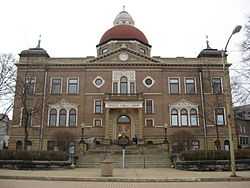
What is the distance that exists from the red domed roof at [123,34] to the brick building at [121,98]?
3.39 metres

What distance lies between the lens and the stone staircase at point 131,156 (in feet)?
86.7

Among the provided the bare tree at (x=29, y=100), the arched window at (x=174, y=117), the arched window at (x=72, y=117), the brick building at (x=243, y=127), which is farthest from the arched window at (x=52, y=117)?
the brick building at (x=243, y=127)

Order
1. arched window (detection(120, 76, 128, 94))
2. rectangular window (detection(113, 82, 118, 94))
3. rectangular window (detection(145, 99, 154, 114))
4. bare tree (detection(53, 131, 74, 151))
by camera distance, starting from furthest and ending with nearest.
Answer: arched window (detection(120, 76, 128, 94)) → rectangular window (detection(113, 82, 118, 94)) → rectangular window (detection(145, 99, 154, 114)) → bare tree (detection(53, 131, 74, 151))

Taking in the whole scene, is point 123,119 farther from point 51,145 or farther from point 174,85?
point 51,145

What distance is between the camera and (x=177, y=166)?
2408 cm

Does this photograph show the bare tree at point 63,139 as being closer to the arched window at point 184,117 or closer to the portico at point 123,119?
the portico at point 123,119

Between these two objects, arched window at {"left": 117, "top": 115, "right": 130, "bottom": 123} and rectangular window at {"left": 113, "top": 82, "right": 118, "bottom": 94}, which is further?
rectangular window at {"left": 113, "top": 82, "right": 118, "bottom": 94}

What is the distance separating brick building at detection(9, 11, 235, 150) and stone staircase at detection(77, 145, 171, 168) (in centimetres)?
387

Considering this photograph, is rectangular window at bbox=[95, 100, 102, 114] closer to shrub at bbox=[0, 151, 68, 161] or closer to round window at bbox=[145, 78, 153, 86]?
round window at bbox=[145, 78, 153, 86]

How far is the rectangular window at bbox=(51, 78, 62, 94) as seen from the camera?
→ 41.0 m

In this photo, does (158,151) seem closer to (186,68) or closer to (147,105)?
(147,105)

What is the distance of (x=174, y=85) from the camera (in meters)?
41.5

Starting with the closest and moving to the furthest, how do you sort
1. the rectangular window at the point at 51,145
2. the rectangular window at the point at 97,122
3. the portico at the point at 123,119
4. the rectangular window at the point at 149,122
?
the portico at the point at 123,119
the rectangular window at the point at 51,145
the rectangular window at the point at 97,122
the rectangular window at the point at 149,122

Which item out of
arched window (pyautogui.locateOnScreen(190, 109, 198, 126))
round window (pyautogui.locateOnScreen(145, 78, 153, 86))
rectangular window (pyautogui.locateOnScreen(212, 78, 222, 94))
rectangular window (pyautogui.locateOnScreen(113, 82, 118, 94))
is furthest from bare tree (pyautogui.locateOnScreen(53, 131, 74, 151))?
rectangular window (pyautogui.locateOnScreen(212, 78, 222, 94))
